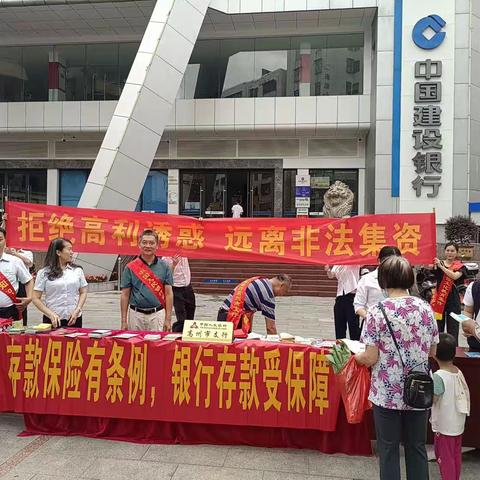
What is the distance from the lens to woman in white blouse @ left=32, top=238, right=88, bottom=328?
14.5 feet

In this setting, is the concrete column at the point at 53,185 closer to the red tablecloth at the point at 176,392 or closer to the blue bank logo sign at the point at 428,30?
the blue bank logo sign at the point at 428,30

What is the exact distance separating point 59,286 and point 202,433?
1.85 m

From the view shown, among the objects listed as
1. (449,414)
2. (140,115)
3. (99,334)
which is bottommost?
(449,414)

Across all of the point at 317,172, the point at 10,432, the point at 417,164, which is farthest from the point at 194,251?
the point at 317,172

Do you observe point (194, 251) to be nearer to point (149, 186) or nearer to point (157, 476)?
point (157, 476)

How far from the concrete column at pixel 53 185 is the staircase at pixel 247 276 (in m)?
8.98

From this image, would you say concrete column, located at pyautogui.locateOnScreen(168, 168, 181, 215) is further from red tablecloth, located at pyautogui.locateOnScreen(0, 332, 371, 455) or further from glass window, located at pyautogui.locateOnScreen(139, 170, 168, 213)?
red tablecloth, located at pyautogui.locateOnScreen(0, 332, 371, 455)

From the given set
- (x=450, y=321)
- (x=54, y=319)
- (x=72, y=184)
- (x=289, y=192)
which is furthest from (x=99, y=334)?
(x=72, y=184)

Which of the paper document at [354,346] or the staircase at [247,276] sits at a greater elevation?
the paper document at [354,346]

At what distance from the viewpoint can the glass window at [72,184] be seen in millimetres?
20453

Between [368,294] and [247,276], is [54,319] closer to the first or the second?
[368,294]

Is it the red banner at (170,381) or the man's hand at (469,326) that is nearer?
the man's hand at (469,326)

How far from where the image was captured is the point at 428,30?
1554 centimetres

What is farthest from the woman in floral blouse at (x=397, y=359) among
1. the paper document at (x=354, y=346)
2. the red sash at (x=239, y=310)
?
the red sash at (x=239, y=310)
